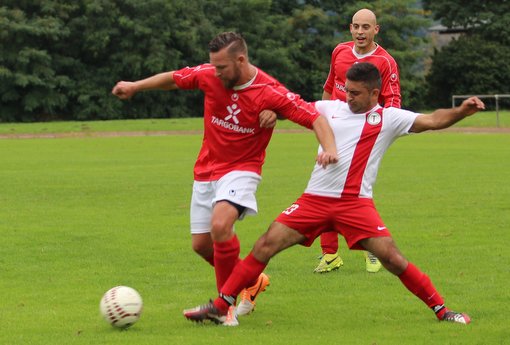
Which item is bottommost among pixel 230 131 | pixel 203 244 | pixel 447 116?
pixel 203 244

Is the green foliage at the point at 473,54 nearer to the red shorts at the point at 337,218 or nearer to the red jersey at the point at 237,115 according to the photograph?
the red jersey at the point at 237,115

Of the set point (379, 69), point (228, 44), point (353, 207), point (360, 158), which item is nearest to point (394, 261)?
point (353, 207)

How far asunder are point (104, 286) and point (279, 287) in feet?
5.17

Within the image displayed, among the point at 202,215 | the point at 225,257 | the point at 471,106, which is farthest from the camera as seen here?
the point at 202,215

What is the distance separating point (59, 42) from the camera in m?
60.1

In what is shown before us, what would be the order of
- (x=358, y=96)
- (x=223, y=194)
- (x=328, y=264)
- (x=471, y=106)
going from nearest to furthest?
(x=471, y=106)
(x=358, y=96)
(x=223, y=194)
(x=328, y=264)

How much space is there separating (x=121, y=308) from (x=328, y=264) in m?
3.22

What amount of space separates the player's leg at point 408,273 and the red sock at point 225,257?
97 centimetres

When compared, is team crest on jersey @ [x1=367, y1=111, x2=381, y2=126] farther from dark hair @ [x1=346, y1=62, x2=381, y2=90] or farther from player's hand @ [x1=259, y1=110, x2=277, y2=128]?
player's hand @ [x1=259, y1=110, x2=277, y2=128]

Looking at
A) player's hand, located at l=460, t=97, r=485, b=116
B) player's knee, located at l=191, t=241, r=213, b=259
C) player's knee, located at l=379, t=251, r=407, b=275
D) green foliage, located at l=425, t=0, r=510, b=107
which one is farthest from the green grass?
player's hand, located at l=460, t=97, r=485, b=116

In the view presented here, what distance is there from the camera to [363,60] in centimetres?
1025

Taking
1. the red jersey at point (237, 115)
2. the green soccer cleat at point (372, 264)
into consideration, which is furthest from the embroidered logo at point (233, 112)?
the green soccer cleat at point (372, 264)

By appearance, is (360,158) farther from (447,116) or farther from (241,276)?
(241,276)

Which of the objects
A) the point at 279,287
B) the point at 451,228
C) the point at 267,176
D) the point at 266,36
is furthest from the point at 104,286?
the point at 266,36
